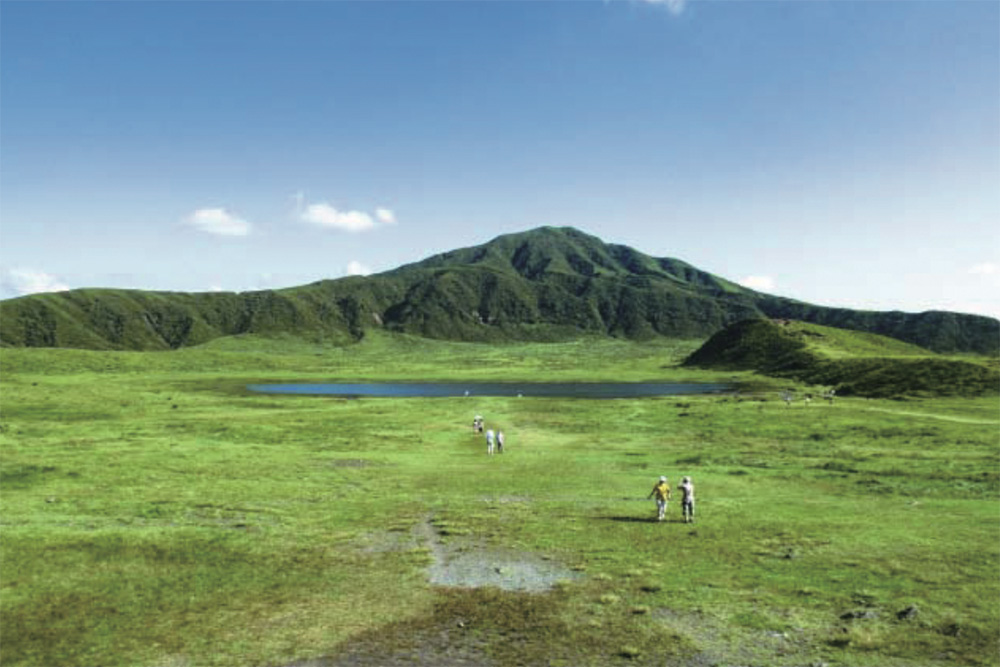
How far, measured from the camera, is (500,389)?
587ft

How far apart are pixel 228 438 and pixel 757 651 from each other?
66886mm

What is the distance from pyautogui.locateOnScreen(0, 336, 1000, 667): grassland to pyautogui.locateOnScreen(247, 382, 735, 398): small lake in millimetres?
86226

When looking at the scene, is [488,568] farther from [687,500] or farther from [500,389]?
[500,389]

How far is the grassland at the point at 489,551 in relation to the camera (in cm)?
2248

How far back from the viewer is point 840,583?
91.4 feet

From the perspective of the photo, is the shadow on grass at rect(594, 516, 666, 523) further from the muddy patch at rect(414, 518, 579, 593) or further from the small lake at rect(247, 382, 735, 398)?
the small lake at rect(247, 382, 735, 398)

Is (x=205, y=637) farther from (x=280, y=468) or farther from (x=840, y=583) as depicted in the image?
(x=280, y=468)

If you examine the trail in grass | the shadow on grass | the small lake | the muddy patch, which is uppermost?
the trail in grass

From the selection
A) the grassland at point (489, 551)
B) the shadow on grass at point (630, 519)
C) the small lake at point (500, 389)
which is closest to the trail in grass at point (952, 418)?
the grassland at point (489, 551)

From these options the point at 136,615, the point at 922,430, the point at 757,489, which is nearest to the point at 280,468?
the point at 136,615

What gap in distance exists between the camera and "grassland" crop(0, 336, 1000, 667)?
885 inches

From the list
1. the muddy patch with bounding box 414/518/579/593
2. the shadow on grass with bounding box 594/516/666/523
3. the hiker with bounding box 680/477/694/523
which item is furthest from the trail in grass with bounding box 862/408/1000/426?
the muddy patch with bounding box 414/518/579/593

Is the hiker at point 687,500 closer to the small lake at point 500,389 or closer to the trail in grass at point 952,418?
the trail in grass at point 952,418

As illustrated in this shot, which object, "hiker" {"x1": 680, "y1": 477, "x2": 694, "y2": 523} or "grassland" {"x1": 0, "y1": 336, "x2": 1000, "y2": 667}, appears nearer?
"grassland" {"x1": 0, "y1": 336, "x2": 1000, "y2": 667}
